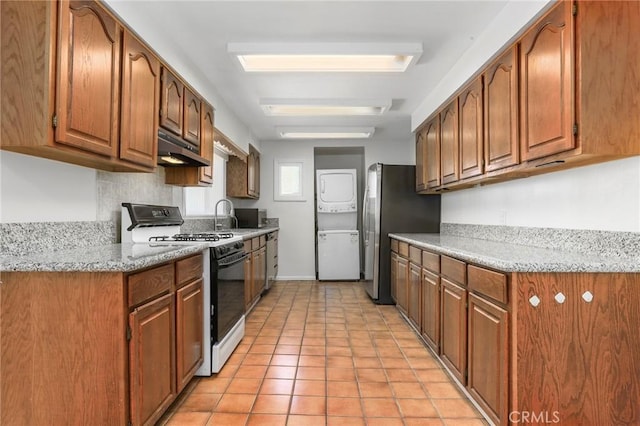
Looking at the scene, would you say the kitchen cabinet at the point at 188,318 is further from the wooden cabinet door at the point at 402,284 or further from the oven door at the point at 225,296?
the wooden cabinet door at the point at 402,284

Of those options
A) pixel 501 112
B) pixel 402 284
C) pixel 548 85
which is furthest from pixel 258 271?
pixel 548 85

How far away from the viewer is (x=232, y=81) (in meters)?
3.30

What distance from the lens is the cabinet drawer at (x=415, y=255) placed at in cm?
304

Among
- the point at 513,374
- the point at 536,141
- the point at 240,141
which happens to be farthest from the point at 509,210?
the point at 240,141

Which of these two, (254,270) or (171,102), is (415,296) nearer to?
(254,270)

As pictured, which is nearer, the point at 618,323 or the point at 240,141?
the point at 618,323

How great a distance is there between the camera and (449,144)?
324 centimetres

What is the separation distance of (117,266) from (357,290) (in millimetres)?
4043

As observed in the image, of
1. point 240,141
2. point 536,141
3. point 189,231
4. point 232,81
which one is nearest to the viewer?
point 536,141

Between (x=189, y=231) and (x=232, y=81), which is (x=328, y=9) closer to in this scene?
(x=232, y=81)

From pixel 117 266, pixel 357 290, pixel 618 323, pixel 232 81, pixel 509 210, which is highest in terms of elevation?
pixel 232 81

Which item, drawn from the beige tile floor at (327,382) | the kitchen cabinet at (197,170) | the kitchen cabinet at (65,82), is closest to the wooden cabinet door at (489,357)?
the beige tile floor at (327,382)

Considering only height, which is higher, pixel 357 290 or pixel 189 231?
pixel 189 231

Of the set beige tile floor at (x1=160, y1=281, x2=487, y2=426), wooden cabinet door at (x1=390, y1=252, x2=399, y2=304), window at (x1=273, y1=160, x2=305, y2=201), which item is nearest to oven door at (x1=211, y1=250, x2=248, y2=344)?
beige tile floor at (x1=160, y1=281, x2=487, y2=426)
